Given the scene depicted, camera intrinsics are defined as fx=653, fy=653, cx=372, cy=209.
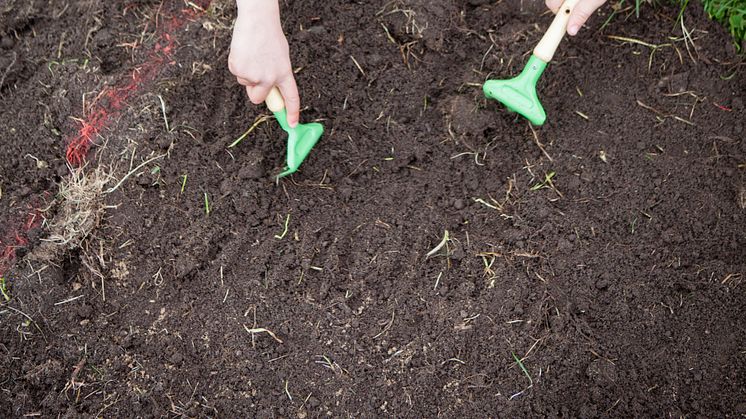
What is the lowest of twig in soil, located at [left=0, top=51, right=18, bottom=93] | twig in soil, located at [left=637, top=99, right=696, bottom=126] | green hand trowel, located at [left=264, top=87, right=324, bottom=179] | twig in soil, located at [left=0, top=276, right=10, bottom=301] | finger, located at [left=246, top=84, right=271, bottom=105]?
twig in soil, located at [left=0, top=276, right=10, bottom=301]

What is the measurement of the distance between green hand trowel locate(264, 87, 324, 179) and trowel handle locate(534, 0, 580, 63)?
0.67 metres

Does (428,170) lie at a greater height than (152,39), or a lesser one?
lesser

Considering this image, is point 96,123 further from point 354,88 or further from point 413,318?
point 413,318

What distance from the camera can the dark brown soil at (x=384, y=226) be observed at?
174 centimetres

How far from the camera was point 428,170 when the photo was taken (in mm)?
1963

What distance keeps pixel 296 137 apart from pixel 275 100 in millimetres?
136

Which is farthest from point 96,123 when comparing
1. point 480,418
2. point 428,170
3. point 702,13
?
point 702,13

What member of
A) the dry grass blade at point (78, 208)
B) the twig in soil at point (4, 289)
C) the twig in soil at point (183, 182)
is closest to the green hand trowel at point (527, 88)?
the twig in soil at point (183, 182)

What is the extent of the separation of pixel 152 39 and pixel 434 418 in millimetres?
1425

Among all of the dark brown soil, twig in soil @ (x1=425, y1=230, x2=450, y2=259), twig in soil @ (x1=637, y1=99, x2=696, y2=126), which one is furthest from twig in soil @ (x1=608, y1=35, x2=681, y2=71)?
twig in soil @ (x1=425, y1=230, x2=450, y2=259)

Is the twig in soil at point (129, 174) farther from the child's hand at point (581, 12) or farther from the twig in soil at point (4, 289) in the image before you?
the child's hand at point (581, 12)

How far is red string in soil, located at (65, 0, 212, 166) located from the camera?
1955 mm

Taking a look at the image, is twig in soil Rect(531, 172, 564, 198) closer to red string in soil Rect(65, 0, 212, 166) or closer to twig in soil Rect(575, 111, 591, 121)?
twig in soil Rect(575, 111, 591, 121)

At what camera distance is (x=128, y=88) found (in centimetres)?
201
